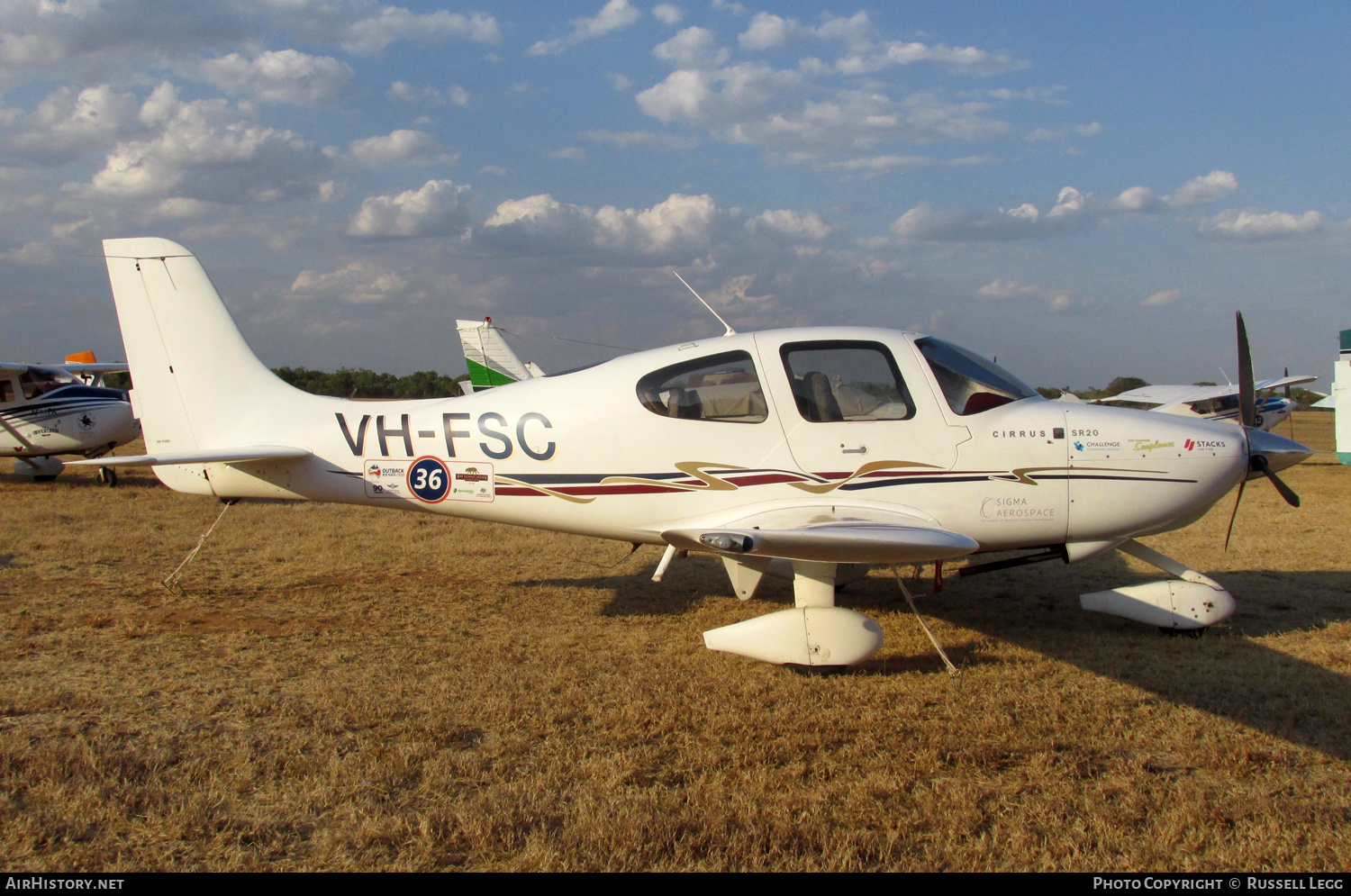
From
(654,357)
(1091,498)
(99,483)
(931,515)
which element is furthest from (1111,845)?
(99,483)

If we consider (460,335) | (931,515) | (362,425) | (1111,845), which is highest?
(460,335)

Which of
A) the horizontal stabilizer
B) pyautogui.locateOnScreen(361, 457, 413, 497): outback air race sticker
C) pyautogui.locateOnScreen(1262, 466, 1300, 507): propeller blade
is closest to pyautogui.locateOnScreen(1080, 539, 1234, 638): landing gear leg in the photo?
pyautogui.locateOnScreen(1262, 466, 1300, 507): propeller blade

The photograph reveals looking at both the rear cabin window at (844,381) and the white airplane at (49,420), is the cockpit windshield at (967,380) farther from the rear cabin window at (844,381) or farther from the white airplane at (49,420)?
the white airplane at (49,420)

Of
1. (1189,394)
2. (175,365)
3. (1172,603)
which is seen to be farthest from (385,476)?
(1189,394)

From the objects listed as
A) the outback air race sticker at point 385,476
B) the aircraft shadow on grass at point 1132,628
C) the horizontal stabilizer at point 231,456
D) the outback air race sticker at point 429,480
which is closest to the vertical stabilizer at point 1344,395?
the aircraft shadow on grass at point 1132,628

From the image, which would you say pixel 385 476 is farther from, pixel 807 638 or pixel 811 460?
pixel 807 638

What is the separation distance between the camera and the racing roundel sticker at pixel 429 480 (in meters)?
5.84

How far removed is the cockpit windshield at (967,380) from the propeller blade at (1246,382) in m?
1.72

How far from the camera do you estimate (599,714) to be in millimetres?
4199

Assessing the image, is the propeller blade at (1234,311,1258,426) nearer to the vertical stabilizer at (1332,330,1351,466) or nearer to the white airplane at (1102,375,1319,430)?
the vertical stabilizer at (1332,330,1351,466)

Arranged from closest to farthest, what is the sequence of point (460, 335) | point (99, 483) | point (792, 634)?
point (792, 634) < point (99, 483) < point (460, 335)

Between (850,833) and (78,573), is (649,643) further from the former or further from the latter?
(78,573)

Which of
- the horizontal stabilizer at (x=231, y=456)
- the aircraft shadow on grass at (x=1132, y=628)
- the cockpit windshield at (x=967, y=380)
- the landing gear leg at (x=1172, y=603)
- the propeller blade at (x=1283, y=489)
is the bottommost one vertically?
the aircraft shadow on grass at (x=1132, y=628)

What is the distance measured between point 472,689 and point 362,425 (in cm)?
250
